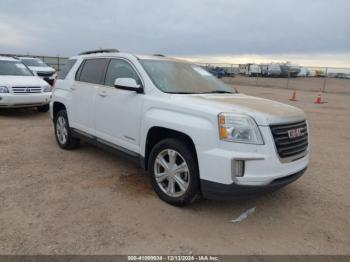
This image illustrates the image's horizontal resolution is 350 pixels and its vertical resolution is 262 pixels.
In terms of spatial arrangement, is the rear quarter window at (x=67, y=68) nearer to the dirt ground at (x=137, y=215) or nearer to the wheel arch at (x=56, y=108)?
the wheel arch at (x=56, y=108)

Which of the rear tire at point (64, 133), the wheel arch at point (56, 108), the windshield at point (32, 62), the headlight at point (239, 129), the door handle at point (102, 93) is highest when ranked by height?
the windshield at point (32, 62)

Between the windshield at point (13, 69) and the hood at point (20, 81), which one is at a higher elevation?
the windshield at point (13, 69)

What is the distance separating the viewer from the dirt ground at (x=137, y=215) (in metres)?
3.40

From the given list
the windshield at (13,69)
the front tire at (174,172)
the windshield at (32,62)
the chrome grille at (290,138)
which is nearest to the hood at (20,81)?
the windshield at (13,69)

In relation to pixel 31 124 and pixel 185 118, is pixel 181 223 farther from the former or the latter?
pixel 31 124

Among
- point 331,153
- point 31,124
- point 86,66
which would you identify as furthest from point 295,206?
point 31,124

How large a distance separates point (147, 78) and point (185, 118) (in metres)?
1.02

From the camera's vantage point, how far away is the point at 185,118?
3998mm

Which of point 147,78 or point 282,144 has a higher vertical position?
point 147,78

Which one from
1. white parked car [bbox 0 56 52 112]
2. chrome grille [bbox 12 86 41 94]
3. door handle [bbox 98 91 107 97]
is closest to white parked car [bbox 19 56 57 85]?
white parked car [bbox 0 56 52 112]

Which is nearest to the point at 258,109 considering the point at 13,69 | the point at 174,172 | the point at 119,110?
the point at 174,172

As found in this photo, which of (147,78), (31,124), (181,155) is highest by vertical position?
(147,78)

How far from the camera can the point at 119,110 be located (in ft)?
16.3

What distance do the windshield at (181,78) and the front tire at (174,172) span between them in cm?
83
